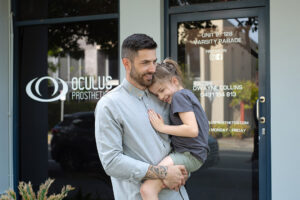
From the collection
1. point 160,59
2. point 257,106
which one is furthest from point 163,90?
point 257,106

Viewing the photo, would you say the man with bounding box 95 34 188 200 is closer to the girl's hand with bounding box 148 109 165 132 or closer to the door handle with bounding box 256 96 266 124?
the girl's hand with bounding box 148 109 165 132

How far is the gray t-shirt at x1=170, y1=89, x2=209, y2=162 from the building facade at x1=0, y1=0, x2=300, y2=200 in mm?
2199

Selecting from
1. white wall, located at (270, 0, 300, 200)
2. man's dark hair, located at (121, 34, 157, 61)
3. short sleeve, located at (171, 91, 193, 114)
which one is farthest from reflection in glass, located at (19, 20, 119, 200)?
man's dark hair, located at (121, 34, 157, 61)

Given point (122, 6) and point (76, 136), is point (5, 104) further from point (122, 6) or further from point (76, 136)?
point (122, 6)

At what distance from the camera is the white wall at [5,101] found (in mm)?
5359

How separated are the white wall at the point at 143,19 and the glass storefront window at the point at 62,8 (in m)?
0.29

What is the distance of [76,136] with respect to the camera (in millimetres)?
5297

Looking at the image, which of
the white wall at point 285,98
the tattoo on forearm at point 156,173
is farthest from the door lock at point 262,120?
the tattoo on forearm at point 156,173

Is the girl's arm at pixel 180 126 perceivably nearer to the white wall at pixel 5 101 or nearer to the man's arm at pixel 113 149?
the man's arm at pixel 113 149

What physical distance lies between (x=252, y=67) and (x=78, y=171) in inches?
103

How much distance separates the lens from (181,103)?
2.29m

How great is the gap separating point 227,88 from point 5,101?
2990 mm

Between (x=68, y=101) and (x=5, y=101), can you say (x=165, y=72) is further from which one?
(x=5, y=101)

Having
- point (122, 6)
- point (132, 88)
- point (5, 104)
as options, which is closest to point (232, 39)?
point (122, 6)
